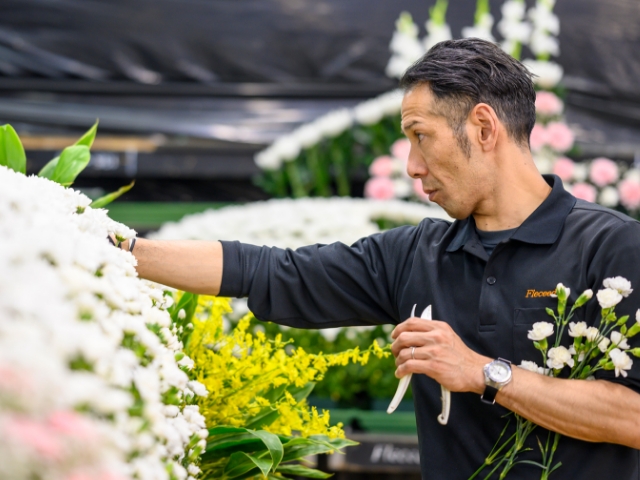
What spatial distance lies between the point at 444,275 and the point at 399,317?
0.15 meters

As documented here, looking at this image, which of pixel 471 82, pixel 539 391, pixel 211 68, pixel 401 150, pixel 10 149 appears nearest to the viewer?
pixel 539 391

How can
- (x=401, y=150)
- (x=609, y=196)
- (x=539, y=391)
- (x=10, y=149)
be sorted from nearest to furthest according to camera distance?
1. (x=539, y=391)
2. (x=10, y=149)
3. (x=401, y=150)
4. (x=609, y=196)

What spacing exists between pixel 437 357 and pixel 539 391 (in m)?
0.18

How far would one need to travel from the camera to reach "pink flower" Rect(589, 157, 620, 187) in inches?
130

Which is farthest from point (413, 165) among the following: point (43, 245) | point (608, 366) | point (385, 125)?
point (385, 125)

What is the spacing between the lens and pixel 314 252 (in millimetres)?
1702

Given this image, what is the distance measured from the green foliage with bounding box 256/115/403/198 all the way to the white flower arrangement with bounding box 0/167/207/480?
253 centimetres

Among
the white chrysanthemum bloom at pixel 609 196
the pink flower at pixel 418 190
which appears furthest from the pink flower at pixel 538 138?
the pink flower at pixel 418 190

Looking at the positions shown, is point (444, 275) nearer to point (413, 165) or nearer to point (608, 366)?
point (413, 165)

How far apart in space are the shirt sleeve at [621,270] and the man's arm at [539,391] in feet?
0.09

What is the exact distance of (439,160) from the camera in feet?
5.17

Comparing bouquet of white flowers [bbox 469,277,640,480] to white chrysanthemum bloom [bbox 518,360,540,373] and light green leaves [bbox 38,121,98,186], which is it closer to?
white chrysanthemum bloom [bbox 518,360,540,373]

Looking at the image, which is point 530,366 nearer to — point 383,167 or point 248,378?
point 248,378

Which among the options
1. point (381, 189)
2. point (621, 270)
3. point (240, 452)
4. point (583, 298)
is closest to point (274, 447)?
point (240, 452)
